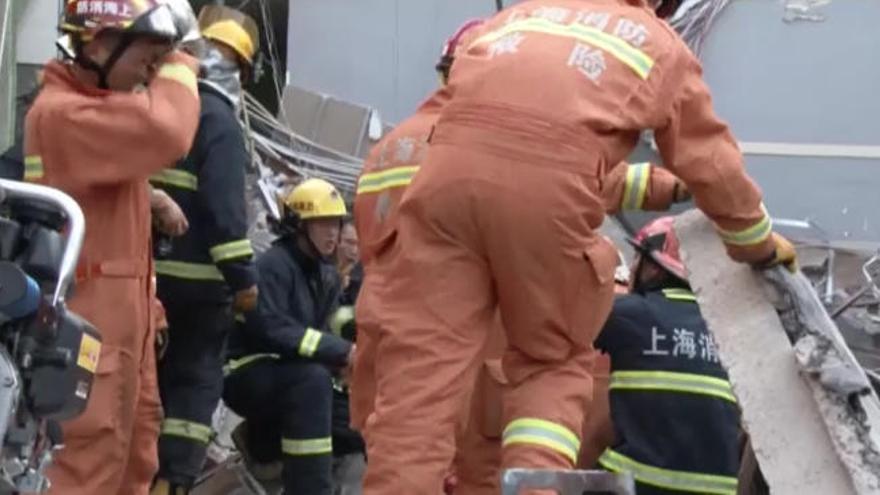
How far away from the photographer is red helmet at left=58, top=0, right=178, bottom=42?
5.74m

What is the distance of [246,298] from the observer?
6750 millimetres

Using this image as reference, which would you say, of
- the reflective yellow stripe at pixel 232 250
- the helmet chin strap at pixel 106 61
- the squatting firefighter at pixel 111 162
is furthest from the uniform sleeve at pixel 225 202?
the helmet chin strap at pixel 106 61

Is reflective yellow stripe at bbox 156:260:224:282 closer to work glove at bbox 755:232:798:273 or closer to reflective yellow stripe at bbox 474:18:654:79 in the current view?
reflective yellow stripe at bbox 474:18:654:79

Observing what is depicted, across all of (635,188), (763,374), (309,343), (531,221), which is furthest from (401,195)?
(309,343)

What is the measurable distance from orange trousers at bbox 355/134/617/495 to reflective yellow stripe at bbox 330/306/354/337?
122 inches

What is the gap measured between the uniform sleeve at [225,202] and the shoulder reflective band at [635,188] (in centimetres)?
170

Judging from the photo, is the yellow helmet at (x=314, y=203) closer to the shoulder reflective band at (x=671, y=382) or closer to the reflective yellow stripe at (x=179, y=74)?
the reflective yellow stripe at (x=179, y=74)

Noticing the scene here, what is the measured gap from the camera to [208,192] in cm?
676

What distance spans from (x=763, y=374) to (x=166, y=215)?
2.33 meters

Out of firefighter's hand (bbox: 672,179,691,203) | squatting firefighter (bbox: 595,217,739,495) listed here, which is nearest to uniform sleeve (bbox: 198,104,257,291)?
squatting firefighter (bbox: 595,217,739,495)

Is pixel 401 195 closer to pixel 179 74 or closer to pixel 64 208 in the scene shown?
pixel 179 74

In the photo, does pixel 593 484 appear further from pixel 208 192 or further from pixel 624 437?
pixel 208 192

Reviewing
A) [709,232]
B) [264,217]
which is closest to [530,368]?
[709,232]

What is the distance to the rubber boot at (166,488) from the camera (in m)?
6.70
